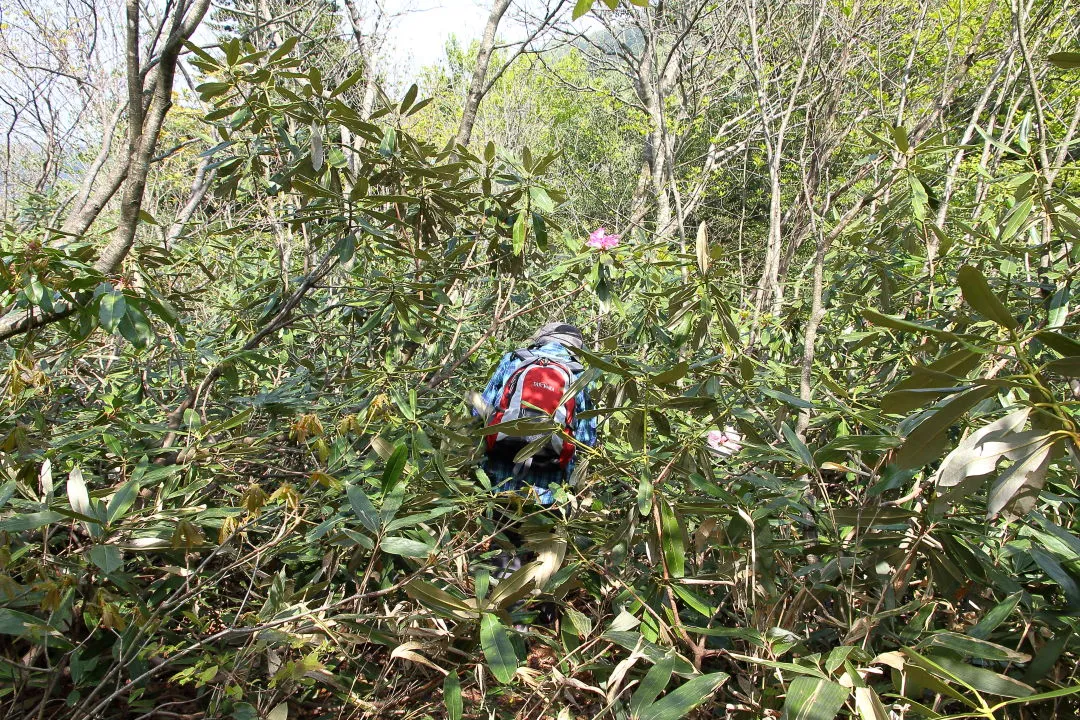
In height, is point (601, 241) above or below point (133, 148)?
below

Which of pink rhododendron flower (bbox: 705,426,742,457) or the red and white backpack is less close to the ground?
the red and white backpack

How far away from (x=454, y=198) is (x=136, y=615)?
5.35 feet

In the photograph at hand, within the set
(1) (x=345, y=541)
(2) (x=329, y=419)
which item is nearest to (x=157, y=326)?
(2) (x=329, y=419)

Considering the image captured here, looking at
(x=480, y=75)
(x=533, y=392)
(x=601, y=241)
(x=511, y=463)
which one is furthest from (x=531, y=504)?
(x=480, y=75)

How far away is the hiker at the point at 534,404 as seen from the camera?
2354mm

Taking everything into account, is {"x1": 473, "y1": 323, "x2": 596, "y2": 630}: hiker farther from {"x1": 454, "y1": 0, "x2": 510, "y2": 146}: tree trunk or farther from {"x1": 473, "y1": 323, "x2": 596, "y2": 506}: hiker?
{"x1": 454, "y1": 0, "x2": 510, "y2": 146}: tree trunk

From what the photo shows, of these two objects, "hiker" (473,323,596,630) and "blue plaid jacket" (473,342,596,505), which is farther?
"blue plaid jacket" (473,342,596,505)

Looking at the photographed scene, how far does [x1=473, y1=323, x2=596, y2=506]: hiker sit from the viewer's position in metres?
2.35

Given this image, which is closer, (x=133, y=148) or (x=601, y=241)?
(x=133, y=148)

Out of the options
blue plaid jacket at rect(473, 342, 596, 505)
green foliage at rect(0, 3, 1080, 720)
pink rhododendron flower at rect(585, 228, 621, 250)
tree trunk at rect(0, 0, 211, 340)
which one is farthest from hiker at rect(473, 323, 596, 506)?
tree trunk at rect(0, 0, 211, 340)

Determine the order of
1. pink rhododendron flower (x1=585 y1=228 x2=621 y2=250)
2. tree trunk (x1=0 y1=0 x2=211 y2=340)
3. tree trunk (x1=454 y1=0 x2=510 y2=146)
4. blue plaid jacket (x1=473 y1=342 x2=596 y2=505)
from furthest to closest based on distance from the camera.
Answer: tree trunk (x1=454 y1=0 x2=510 y2=146) < pink rhododendron flower (x1=585 y1=228 x2=621 y2=250) < blue plaid jacket (x1=473 y1=342 x2=596 y2=505) < tree trunk (x1=0 y1=0 x2=211 y2=340)

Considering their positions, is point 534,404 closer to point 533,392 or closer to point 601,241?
point 533,392

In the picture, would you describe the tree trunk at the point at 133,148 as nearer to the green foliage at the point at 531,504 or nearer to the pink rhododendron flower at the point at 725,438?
the green foliage at the point at 531,504

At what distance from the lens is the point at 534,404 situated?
2.27 meters
